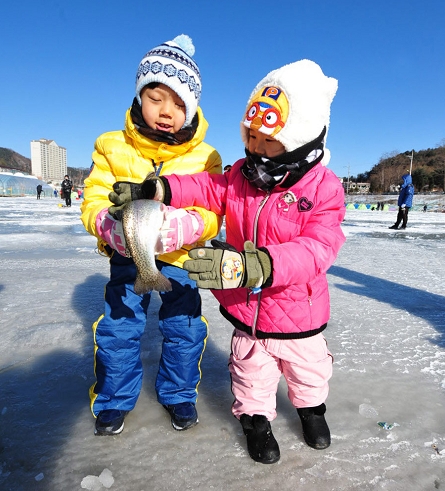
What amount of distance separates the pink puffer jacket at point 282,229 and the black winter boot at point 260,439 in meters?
0.40

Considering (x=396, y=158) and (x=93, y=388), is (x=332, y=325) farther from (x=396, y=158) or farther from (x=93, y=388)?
(x=396, y=158)

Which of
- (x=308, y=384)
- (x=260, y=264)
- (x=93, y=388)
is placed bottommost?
(x=93, y=388)

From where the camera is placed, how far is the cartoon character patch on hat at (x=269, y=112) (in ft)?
4.68

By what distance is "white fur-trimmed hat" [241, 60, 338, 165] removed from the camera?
56.2 inches

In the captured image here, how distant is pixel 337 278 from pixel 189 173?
326 centimetres

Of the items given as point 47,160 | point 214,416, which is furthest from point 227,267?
point 47,160

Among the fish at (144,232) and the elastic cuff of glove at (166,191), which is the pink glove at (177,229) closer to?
the fish at (144,232)

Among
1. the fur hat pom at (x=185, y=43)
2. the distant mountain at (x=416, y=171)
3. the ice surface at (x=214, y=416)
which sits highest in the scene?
the distant mountain at (x=416, y=171)

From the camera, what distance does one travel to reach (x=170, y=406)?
1.75 m

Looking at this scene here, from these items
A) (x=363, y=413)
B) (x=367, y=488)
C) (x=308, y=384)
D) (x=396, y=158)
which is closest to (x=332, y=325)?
(x=363, y=413)

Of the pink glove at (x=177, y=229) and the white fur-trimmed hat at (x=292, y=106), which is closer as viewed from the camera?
the pink glove at (x=177, y=229)

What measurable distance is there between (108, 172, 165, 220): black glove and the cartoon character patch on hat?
1.57 ft

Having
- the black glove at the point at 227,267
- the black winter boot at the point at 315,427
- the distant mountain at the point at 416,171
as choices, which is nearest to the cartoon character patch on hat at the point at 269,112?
the black glove at the point at 227,267

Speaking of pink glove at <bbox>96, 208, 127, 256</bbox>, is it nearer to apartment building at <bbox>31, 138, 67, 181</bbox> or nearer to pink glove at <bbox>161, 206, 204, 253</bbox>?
pink glove at <bbox>161, 206, 204, 253</bbox>
